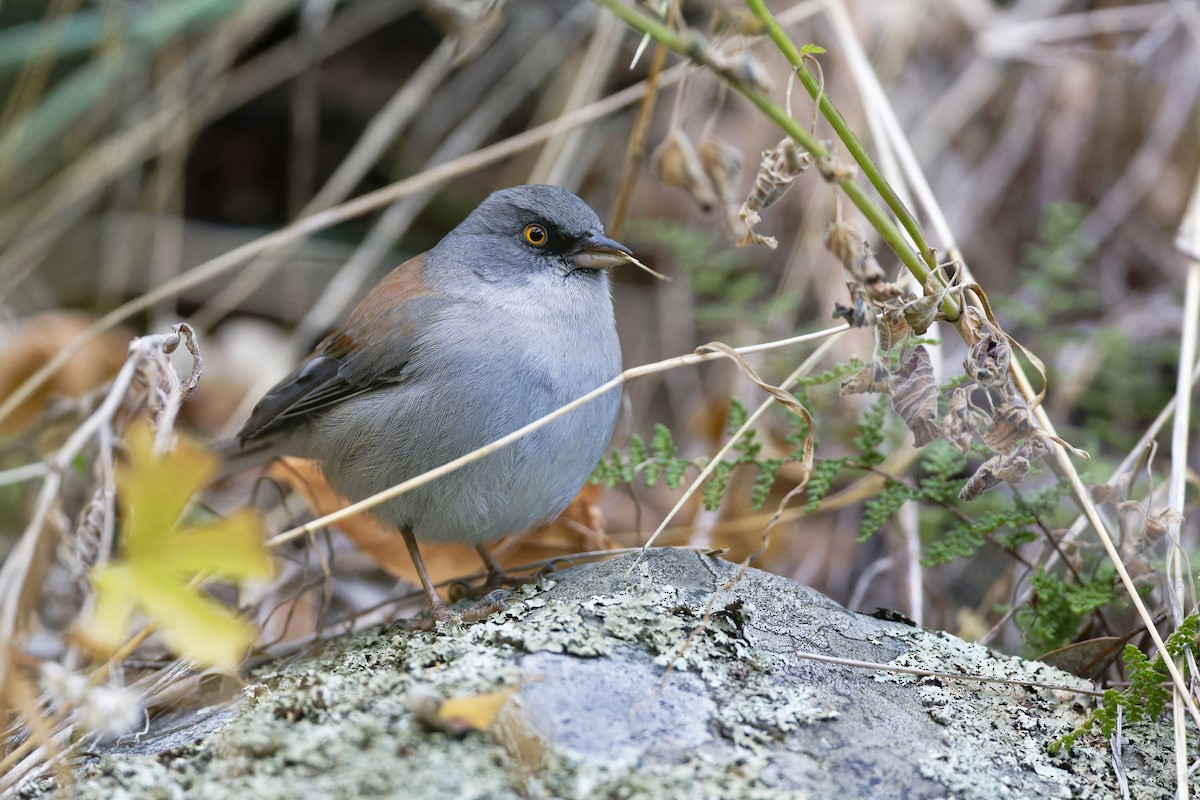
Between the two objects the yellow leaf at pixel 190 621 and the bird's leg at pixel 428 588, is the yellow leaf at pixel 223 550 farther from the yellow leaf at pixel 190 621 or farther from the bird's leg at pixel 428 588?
the bird's leg at pixel 428 588

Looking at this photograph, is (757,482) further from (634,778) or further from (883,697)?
(634,778)

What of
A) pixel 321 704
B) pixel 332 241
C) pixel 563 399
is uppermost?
pixel 332 241

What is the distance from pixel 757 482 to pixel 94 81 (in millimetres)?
3777

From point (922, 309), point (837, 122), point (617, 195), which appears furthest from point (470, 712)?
point (617, 195)

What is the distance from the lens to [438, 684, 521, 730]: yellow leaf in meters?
1.81

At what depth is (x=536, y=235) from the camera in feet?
10.7

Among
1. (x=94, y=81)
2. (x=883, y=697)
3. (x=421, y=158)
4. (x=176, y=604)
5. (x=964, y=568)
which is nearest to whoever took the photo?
(x=176, y=604)

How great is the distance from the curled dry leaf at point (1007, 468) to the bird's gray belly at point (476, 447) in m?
0.97

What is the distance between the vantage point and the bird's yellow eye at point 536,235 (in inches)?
128

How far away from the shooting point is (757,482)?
2.74 metres

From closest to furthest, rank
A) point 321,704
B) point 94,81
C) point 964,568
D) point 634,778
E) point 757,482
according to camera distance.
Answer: point 634,778 < point 321,704 < point 757,482 < point 964,568 < point 94,81

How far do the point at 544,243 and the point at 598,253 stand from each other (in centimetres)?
18

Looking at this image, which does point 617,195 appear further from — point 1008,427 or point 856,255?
point 1008,427

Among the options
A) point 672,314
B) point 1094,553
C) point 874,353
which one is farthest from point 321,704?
point 672,314
